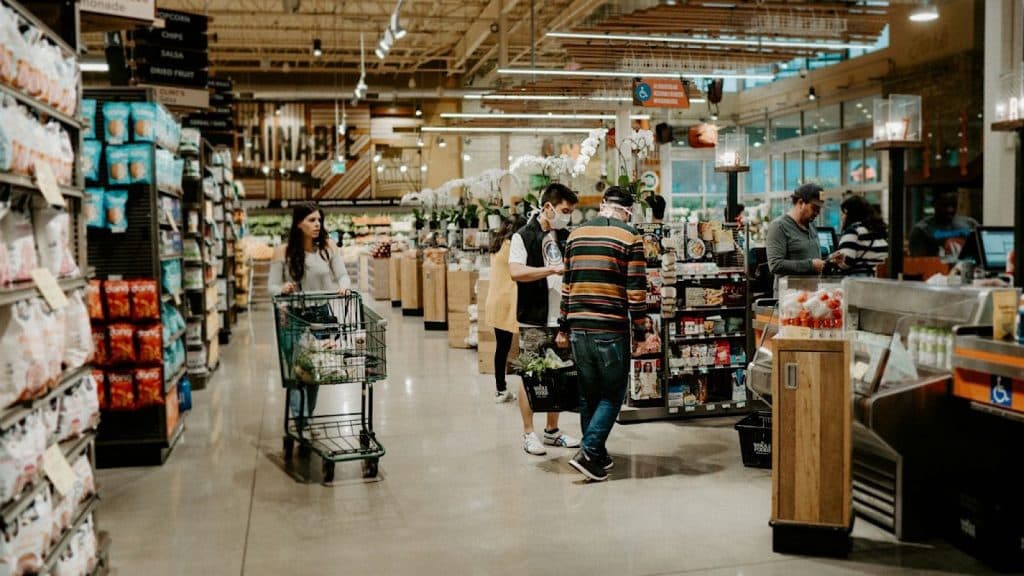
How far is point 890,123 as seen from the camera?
489 centimetres

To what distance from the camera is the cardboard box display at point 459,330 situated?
444 inches

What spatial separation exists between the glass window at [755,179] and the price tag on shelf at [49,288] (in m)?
22.0

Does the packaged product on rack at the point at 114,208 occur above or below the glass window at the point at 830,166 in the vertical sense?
below

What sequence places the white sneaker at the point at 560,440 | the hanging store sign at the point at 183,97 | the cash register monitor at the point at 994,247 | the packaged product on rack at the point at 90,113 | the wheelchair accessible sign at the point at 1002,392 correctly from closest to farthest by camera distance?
the wheelchair accessible sign at the point at 1002,392 < the cash register monitor at the point at 994,247 < the packaged product on rack at the point at 90,113 < the white sneaker at the point at 560,440 < the hanging store sign at the point at 183,97

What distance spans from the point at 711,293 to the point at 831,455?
2.86 meters

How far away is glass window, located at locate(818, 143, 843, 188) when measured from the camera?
1997 cm

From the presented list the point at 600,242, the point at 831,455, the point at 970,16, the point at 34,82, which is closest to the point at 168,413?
the point at 600,242

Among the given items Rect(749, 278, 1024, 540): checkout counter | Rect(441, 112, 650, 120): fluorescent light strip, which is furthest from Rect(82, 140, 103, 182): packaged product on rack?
Rect(441, 112, 650, 120): fluorescent light strip

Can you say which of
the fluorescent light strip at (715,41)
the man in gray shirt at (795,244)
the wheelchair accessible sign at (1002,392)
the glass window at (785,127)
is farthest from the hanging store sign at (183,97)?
the glass window at (785,127)

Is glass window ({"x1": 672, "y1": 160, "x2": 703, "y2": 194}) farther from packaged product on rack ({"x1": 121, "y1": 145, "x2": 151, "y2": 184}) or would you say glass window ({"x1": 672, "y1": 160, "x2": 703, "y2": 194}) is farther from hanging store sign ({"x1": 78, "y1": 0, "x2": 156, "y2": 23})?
hanging store sign ({"x1": 78, "y1": 0, "x2": 156, "y2": 23})

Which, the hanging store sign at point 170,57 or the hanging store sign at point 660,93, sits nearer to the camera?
the hanging store sign at point 170,57

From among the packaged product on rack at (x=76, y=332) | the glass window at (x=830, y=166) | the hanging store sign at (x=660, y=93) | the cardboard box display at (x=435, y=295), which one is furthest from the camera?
the glass window at (x=830, y=166)

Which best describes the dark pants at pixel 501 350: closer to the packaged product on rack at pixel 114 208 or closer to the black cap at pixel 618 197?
the black cap at pixel 618 197

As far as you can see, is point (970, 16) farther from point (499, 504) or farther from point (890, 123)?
point (499, 504)
